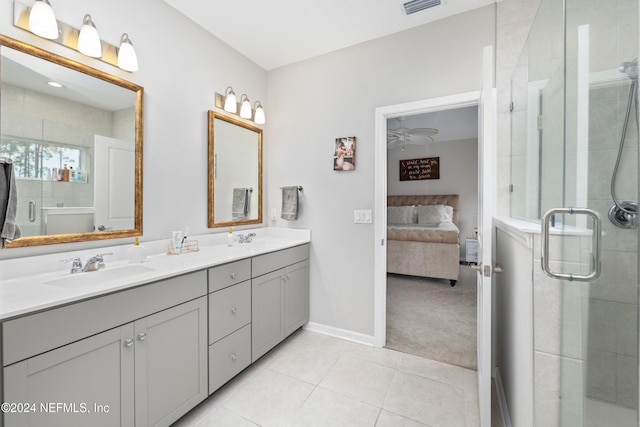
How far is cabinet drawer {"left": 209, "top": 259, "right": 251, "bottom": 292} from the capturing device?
5.45 feet

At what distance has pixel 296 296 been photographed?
2.50 m

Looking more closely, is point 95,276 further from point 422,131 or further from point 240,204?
point 422,131

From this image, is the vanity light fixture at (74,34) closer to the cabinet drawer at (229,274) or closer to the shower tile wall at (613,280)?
the cabinet drawer at (229,274)

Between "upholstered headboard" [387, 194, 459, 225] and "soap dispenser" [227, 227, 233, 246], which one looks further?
"upholstered headboard" [387, 194, 459, 225]

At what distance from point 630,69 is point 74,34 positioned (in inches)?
97.6

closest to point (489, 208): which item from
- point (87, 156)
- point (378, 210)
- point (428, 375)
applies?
point (378, 210)

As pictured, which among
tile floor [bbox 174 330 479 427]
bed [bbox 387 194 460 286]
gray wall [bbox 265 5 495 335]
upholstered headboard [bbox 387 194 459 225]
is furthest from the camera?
upholstered headboard [bbox 387 194 459 225]

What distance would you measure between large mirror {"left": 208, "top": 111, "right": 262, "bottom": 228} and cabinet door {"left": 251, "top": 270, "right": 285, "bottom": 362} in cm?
69

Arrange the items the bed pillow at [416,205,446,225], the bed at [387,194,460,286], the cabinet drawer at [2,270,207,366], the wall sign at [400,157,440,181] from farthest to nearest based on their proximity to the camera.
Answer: the wall sign at [400,157,440,181], the bed pillow at [416,205,446,225], the bed at [387,194,460,286], the cabinet drawer at [2,270,207,366]

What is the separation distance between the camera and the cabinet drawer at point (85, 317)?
3.02 feet

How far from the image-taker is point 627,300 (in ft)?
2.70

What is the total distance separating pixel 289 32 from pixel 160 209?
5.79ft

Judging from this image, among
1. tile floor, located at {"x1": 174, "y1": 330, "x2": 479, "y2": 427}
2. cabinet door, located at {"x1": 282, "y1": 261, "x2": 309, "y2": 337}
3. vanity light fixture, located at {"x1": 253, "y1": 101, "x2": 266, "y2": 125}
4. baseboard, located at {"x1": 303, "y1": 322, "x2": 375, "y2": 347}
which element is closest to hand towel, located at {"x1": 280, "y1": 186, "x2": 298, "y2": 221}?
cabinet door, located at {"x1": 282, "y1": 261, "x2": 309, "y2": 337}

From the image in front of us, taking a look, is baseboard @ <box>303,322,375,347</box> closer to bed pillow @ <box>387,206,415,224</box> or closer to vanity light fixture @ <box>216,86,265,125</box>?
vanity light fixture @ <box>216,86,265,125</box>
